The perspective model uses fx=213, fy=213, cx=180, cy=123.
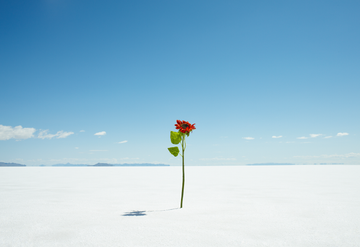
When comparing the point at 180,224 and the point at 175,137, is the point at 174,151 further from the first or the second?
the point at 180,224

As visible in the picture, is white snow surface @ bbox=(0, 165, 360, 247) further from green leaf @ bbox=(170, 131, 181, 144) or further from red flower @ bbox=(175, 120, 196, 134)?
red flower @ bbox=(175, 120, 196, 134)

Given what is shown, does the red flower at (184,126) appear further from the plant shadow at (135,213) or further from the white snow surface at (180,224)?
the plant shadow at (135,213)

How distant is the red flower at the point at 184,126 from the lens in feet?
15.6

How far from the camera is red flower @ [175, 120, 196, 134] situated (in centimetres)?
474

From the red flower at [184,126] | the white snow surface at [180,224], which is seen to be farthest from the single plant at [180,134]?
the white snow surface at [180,224]

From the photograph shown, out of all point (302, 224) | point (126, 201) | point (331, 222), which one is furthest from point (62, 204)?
point (331, 222)

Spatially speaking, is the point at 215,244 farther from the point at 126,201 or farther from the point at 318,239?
the point at 126,201

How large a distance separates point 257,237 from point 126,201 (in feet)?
13.3

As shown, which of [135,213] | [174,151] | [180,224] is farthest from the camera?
[174,151]

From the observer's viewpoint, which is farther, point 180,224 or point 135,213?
point 135,213

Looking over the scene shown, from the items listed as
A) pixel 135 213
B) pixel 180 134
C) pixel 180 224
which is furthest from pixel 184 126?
pixel 135 213

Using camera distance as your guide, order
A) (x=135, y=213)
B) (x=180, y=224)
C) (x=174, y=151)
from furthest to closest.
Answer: (x=174, y=151) < (x=135, y=213) < (x=180, y=224)

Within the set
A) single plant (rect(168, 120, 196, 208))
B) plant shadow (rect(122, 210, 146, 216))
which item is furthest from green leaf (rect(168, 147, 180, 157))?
plant shadow (rect(122, 210, 146, 216))

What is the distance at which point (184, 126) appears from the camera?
477cm
